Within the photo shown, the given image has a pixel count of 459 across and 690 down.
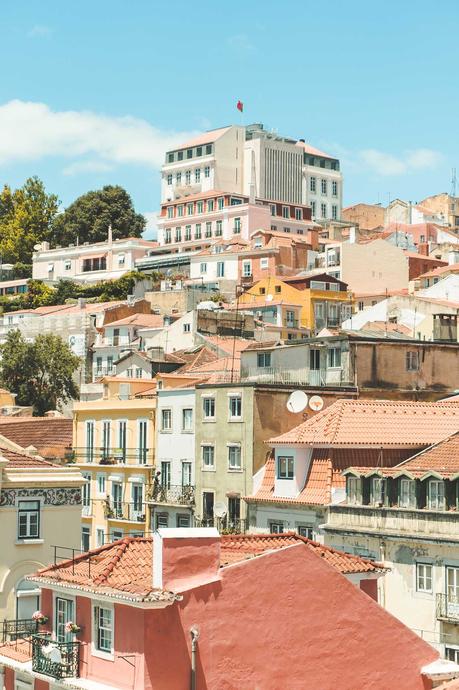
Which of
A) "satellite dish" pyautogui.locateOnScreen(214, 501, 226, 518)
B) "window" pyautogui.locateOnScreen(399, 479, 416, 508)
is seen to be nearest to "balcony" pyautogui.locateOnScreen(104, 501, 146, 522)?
"satellite dish" pyautogui.locateOnScreen(214, 501, 226, 518)

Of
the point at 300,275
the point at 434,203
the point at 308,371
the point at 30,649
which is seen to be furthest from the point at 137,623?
the point at 434,203

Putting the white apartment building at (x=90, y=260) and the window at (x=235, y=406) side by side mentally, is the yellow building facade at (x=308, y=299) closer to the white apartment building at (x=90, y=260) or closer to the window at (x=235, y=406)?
the white apartment building at (x=90, y=260)

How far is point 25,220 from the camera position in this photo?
523ft

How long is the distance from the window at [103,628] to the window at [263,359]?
38304 mm

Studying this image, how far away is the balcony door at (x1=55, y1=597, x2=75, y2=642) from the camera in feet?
83.0

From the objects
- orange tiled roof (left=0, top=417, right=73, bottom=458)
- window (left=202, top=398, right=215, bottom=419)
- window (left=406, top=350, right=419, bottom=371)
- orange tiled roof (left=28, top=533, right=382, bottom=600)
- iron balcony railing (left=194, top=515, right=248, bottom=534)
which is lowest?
iron balcony railing (left=194, top=515, right=248, bottom=534)

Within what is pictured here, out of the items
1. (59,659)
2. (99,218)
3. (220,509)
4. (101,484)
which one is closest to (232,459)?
(220,509)

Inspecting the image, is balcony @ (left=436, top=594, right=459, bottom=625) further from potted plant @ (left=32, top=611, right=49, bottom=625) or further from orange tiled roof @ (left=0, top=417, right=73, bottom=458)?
orange tiled roof @ (left=0, top=417, right=73, bottom=458)

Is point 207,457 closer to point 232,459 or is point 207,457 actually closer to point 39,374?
point 232,459

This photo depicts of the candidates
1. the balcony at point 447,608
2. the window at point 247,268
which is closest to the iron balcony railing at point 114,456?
the balcony at point 447,608

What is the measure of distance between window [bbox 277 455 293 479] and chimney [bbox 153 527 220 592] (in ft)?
85.6

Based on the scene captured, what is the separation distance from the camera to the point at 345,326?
98.7 meters

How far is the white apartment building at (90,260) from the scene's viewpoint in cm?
13975

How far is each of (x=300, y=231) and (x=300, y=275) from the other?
34.4m
